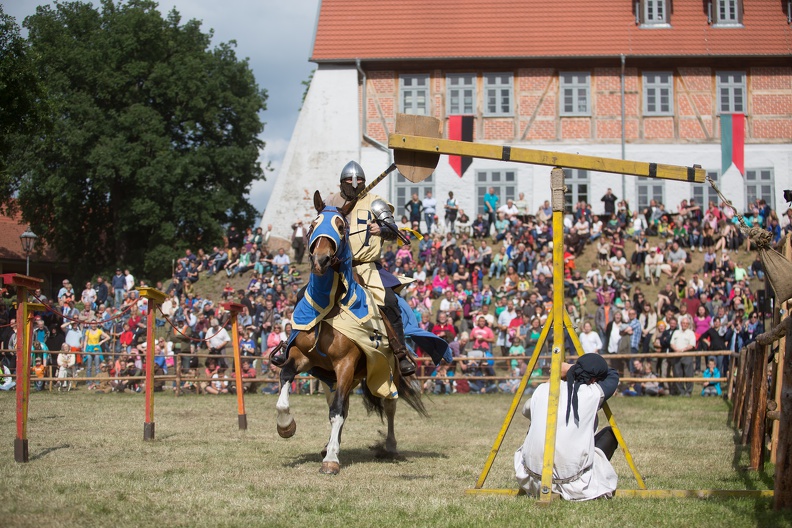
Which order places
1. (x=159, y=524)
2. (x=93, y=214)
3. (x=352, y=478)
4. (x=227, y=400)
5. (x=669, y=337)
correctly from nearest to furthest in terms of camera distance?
(x=159, y=524) < (x=352, y=478) < (x=227, y=400) < (x=669, y=337) < (x=93, y=214)

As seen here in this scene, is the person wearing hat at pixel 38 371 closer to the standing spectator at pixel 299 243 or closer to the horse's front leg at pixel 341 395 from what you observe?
the standing spectator at pixel 299 243

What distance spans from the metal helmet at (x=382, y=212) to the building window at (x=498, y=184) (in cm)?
2897

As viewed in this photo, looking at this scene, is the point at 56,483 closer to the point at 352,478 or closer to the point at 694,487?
the point at 352,478

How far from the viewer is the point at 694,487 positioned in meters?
8.52

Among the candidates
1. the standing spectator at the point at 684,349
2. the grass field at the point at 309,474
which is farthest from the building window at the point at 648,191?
the grass field at the point at 309,474

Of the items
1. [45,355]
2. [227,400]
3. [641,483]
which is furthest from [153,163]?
[641,483]

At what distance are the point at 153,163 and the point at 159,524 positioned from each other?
38518mm

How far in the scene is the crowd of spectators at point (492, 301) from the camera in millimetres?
21688

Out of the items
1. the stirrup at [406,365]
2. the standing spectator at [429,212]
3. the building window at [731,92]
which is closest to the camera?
the stirrup at [406,365]

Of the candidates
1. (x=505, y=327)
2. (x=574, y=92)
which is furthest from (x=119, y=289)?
(x=574, y=92)

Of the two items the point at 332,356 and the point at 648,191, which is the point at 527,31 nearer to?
the point at 648,191

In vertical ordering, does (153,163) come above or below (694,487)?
above

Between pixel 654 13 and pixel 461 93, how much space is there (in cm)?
880

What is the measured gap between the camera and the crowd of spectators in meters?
21.7
